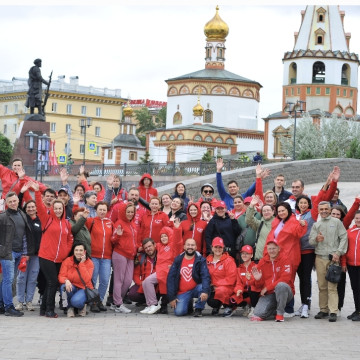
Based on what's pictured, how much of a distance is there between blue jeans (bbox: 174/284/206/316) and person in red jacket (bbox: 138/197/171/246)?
4.28ft

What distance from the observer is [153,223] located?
14008 millimetres

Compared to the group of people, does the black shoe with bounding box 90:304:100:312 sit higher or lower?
lower

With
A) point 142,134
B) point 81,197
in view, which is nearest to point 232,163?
point 81,197

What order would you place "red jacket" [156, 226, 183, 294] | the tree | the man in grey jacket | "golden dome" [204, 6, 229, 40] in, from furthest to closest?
"golden dome" [204, 6, 229, 40] < the tree < "red jacket" [156, 226, 183, 294] < the man in grey jacket

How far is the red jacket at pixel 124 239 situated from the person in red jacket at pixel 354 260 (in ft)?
9.03

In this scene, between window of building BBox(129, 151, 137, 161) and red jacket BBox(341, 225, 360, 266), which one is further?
window of building BBox(129, 151, 137, 161)

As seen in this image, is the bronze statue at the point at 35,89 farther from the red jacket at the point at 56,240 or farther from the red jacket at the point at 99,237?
the red jacket at the point at 56,240

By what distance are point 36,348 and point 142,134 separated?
12222 centimetres

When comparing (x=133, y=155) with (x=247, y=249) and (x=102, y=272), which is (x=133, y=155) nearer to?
(x=102, y=272)

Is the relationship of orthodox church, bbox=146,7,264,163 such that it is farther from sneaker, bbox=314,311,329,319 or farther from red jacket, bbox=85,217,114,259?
sneaker, bbox=314,311,329,319

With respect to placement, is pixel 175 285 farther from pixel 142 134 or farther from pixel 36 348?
pixel 142 134

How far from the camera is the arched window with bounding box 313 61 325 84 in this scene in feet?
301

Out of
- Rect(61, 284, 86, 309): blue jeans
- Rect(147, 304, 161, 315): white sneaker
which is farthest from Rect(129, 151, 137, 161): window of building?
Rect(61, 284, 86, 309): blue jeans

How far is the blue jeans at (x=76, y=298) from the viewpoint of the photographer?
1251cm
